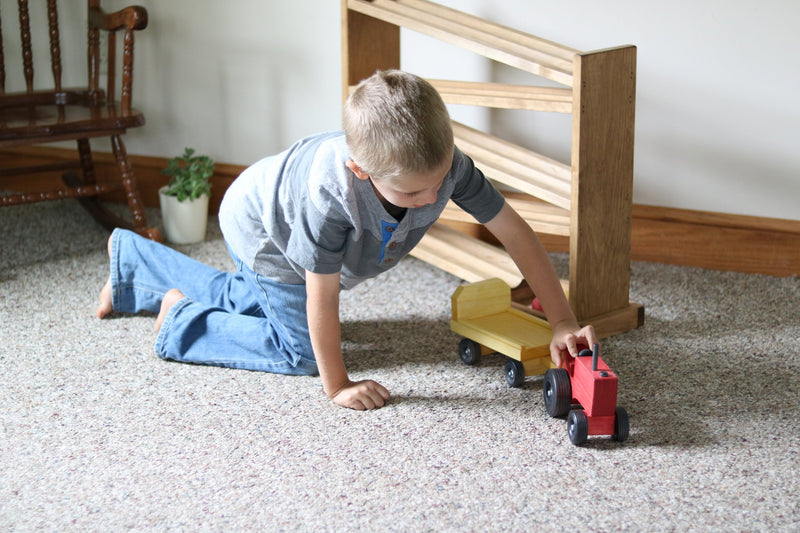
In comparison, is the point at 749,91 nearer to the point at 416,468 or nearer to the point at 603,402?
the point at 603,402

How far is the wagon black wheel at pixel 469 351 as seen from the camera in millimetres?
1237

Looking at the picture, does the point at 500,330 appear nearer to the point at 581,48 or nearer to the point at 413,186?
the point at 413,186

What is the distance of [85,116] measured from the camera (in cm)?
175

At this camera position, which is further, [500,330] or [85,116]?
[85,116]

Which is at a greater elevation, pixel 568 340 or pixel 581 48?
pixel 581 48

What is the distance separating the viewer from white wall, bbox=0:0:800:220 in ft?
5.03

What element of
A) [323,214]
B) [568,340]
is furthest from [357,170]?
[568,340]

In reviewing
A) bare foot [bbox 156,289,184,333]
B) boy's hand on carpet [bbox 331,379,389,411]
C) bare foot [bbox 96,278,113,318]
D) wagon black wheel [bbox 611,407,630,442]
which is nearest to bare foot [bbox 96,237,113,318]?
bare foot [bbox 96,278,113,318]

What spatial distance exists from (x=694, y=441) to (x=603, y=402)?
0.13 metres

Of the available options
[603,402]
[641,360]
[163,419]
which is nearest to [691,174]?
[641,360]

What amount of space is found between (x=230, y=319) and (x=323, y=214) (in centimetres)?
33

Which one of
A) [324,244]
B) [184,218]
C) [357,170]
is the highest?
[357,170]

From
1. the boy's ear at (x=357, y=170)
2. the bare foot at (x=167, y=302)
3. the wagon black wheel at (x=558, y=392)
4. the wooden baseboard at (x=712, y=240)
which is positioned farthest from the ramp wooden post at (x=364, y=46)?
the wagon black wheel at (x=558, y=392)

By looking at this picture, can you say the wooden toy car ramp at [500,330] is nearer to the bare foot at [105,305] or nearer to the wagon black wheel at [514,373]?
the wagon black wheel at [514,373]
